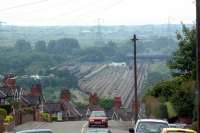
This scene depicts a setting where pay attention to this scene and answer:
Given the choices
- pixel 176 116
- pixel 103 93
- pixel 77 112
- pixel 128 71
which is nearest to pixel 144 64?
pixel 128 71

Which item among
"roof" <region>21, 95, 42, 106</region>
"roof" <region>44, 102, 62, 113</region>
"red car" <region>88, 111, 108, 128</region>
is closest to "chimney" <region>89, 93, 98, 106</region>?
"roof" <region>44, 102, 62, 113</region>

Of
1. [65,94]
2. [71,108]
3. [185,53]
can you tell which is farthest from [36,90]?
[185,53]

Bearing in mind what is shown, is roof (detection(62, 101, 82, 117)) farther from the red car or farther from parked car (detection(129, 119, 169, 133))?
parked car (detection(129, 119, 169, 133))

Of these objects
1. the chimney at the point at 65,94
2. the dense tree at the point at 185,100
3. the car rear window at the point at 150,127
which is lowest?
the chimney at the point at 65,94

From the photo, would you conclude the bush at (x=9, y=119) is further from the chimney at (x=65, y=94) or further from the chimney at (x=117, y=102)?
the chimney at (x=117, y=102)

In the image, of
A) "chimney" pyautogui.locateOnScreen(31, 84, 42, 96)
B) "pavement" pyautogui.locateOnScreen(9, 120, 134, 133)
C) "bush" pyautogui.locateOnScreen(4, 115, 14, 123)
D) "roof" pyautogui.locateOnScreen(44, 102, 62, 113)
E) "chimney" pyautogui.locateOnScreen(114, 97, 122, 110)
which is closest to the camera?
"pavement" pyautogui.locateOnScreen(9, 120, 134, 133)

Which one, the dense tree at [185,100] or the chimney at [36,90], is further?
the chimney at [36,90]

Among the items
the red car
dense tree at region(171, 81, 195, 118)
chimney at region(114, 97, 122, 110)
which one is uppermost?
dense tree at region(171, 81, 195, 118)

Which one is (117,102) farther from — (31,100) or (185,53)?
(185,53)

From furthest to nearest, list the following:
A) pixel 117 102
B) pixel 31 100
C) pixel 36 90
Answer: pixel 117 102, pixel 31 100, pixel 36 90

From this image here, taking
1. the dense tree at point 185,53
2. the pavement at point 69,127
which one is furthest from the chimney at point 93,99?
the dense tree at point 185,53

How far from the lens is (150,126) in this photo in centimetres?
2973

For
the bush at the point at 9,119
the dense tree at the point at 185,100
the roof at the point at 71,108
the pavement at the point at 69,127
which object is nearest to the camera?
the dense tree at the point at 185,100

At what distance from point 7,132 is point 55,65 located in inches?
3459
